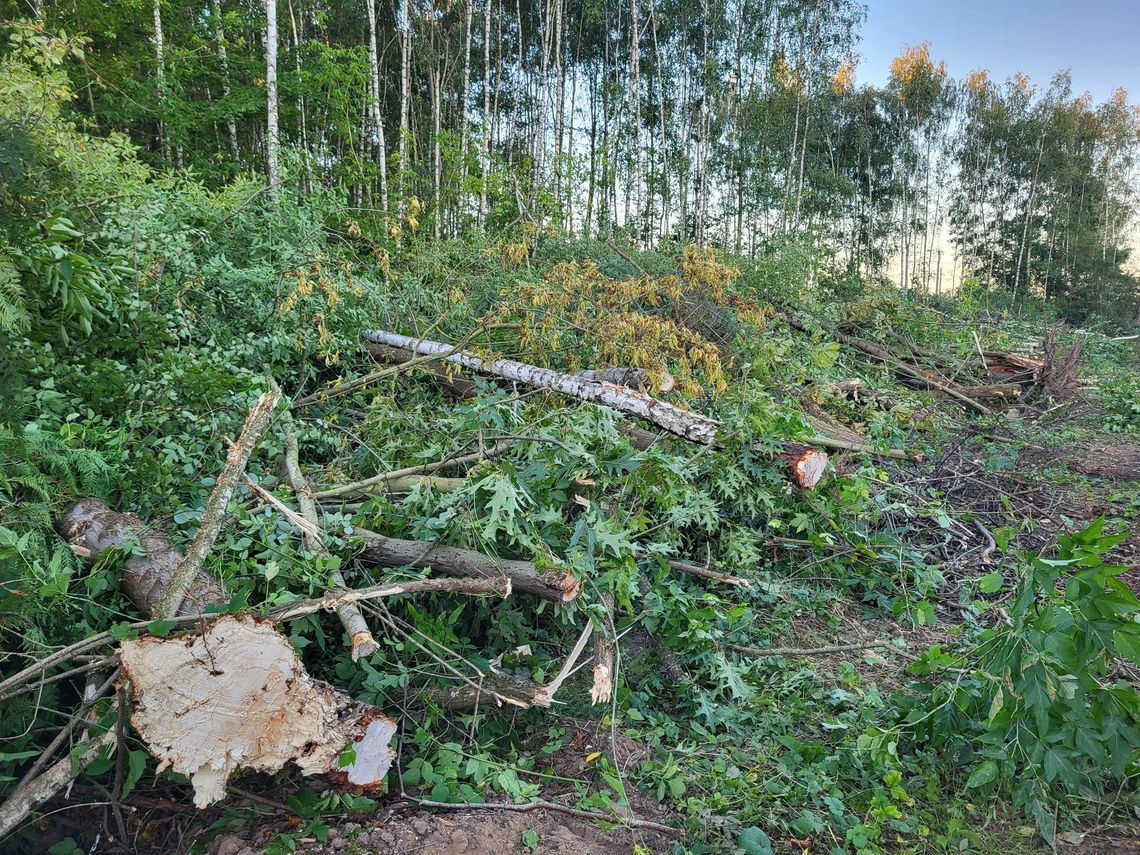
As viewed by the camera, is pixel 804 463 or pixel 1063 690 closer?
pixel 1063 690

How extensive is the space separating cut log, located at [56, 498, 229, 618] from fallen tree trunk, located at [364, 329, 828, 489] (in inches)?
95.5

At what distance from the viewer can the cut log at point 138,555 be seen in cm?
246

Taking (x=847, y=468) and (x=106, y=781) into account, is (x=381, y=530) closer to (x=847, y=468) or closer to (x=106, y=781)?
(x=106, y=781)

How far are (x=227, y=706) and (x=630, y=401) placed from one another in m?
3.03

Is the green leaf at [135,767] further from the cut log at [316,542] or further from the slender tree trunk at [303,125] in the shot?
the slender tree trunk at [303,125]

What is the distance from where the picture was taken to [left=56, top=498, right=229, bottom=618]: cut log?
246cm

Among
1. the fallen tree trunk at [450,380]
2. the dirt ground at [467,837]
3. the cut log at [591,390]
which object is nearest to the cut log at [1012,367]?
the cut log at [591,390]

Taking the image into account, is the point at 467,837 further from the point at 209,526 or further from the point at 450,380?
the point at 450,380

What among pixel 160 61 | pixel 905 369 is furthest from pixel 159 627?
pixel 160 61

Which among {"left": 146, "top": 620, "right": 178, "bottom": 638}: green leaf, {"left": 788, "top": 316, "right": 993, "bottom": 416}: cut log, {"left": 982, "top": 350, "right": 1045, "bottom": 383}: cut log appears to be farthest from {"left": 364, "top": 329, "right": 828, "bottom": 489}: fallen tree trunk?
{"left": 982, "top": 350, "right": 1045, "bottom": 383}: cut log

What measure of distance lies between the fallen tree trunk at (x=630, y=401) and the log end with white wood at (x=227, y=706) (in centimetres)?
278

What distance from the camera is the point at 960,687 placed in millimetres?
2486

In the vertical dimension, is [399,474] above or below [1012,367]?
above

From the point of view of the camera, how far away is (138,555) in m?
2.61
